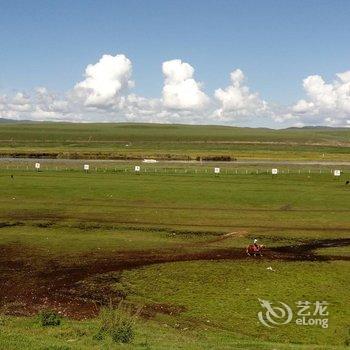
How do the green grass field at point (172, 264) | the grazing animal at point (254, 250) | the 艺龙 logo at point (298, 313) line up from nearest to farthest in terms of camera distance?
1. the green grass field at point (172, 264)
2. the 艺龙 logo at point (298, 313)
3. the grazing animal at point (254, 250)

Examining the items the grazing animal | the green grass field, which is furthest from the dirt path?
the grazing animal

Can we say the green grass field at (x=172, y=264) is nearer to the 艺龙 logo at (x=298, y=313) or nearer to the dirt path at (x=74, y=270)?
the dirt path at (x=74, y=270)

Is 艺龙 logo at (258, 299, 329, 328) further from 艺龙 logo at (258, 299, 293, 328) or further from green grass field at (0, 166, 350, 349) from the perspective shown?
green grass field at (0, 166, 350, 349)

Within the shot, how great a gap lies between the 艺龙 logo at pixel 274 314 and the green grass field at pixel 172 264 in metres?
0.44

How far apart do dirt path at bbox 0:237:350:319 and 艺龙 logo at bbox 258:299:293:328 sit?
857 cm

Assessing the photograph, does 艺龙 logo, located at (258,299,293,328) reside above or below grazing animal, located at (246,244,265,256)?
below

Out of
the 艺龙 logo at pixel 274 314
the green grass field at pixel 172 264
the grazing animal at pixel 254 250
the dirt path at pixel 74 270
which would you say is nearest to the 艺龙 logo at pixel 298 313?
the 艺龙 logo at pixel 274 314

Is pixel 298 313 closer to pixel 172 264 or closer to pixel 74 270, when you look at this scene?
pixel 172 264

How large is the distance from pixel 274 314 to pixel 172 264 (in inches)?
402

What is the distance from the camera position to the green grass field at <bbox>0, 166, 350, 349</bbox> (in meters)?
21.8

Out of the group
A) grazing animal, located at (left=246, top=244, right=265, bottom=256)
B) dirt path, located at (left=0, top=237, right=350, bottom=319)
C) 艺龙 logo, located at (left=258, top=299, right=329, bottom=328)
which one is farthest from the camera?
grazing animal, located at (left=246, top=244, right=265, bottom=256)

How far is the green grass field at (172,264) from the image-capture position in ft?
71.5

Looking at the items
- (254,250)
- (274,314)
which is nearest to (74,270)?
(254,250)

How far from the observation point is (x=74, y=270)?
32.2 metres
